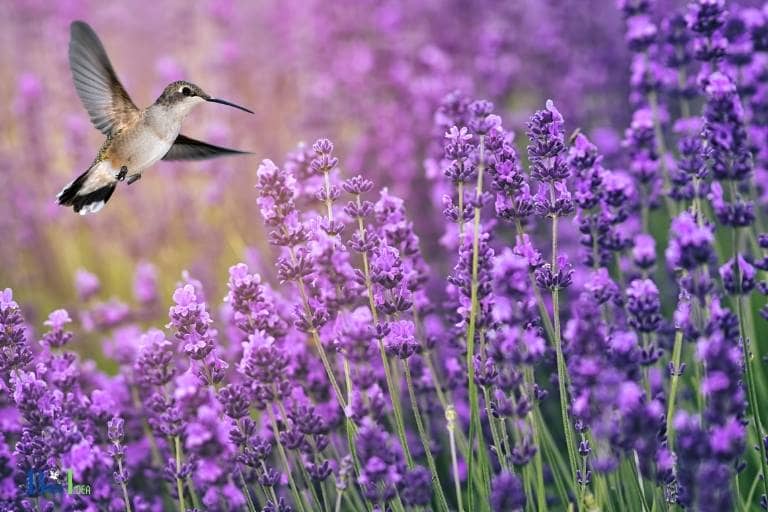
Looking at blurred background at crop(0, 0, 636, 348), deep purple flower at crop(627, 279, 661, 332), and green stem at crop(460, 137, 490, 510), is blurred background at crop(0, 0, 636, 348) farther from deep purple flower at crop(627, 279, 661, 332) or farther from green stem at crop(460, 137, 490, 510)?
deep purple flower at crop(627, 279, 661, 332)

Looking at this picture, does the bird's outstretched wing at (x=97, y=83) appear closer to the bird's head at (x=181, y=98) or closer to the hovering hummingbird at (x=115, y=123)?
the hovering hummingbird at (x=115, y=123)

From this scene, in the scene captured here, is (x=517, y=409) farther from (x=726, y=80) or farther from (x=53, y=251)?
(x=53, y=251)

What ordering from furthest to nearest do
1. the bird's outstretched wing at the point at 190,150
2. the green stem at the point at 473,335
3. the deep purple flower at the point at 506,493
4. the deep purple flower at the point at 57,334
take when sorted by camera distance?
the bird's outstretched wing at the point at 190,150, the deep purple flower at the point at 57,334, the green stem at the point at 473,335, the deep purple flower at the point at 506,493

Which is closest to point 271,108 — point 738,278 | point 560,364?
point 560,364

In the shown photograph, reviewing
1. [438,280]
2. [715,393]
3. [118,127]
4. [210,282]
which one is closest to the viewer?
[715,393]

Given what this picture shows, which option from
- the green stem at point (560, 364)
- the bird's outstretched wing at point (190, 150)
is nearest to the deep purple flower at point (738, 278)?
the green stem at point (560, 364)

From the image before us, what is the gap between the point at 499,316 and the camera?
2.20 meters

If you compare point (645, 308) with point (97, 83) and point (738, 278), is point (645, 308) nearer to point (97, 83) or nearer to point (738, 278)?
point (738, 278)

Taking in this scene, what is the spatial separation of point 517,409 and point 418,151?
4.06 meters

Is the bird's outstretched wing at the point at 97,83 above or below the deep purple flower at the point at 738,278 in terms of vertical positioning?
above

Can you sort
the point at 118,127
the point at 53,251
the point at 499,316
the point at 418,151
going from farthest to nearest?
the point at 53,251 < the point at 418,151 < the point at 118,127 < the point at 499,316

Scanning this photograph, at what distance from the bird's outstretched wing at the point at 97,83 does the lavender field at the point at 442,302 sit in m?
0.61

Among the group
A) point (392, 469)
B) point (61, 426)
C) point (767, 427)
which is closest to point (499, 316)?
point (392, 469)

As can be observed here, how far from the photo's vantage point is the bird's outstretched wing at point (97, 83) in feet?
9.05
